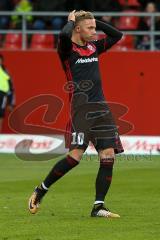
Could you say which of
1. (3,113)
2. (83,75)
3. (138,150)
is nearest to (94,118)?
(83,75)

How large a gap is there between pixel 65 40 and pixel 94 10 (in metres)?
14.0

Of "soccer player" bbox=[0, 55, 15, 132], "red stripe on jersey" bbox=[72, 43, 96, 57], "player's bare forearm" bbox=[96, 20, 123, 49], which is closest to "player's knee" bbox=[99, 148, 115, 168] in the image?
"red stripe on jersey" bbox=[72, 43, 96, 57]

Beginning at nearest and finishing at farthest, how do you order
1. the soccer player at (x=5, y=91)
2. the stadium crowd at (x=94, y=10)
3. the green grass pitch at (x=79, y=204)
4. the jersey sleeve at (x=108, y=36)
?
the green grass pitch at (x=79, y=204) < the jersey sleeve at (x=108, y=36) < the soccer player at (x=5, y=91) < the stadium crowd at (x=94, y=10)

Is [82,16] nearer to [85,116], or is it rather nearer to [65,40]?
[65,40]

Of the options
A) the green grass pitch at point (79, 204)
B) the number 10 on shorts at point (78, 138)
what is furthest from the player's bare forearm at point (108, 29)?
the green grass pitch at point (79, 204)

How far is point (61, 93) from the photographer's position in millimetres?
23688

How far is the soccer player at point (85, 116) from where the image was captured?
33.6ft

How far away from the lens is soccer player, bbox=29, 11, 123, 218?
10250 millimetres

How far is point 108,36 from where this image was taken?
1096 centimetres

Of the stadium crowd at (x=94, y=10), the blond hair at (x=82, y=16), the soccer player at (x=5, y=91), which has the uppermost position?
the blond hair at (x=82, y=16)

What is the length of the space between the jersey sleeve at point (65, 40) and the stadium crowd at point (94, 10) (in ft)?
41.3

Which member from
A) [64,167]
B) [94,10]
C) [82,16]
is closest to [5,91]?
[94,10]

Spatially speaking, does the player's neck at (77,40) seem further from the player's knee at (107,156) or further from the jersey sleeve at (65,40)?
the player's knee at (107,156)

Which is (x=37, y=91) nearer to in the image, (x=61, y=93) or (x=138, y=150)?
(x=61, y=93)
